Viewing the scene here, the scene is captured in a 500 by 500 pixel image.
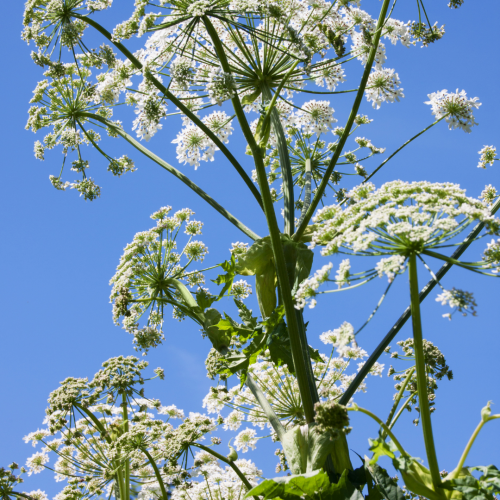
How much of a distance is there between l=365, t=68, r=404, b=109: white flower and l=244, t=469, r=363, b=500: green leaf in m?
4.56

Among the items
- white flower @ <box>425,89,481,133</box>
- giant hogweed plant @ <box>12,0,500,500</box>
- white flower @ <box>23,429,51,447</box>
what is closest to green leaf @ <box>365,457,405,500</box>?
giant hogweed plant @ <box>12,0,500,500</box>

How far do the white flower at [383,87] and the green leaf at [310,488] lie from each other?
15.0 feet

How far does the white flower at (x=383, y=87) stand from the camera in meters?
6.38

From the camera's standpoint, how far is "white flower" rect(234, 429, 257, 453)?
23.2 ft

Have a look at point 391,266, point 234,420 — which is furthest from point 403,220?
point 234,420

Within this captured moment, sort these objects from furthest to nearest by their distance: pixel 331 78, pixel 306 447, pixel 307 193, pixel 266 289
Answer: pixel 331 78, pixel 307 193, pixel 266 289, pixel 306 447

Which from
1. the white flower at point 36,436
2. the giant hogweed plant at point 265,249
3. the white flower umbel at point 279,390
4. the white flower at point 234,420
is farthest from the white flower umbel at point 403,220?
the white flower at point 36,436

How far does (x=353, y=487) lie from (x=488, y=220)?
5.92ft

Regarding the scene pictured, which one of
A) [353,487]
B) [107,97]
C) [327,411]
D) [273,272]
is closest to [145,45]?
[107,97]

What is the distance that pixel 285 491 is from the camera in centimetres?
325

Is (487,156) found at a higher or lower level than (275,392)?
higher

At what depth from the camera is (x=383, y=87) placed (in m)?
6.43

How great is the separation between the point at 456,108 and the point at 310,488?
13.8 ft

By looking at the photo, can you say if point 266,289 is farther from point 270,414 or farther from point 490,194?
point 490,194
